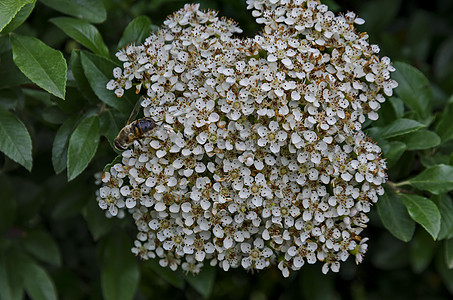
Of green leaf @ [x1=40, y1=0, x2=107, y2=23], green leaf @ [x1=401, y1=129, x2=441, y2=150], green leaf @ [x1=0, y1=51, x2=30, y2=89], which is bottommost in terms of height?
green leaf @ [x1=0, y1=51, x2=30, y2=89]

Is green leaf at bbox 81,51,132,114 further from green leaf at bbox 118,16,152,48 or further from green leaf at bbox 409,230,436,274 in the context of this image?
green leaf at bbox 409,230,436,274

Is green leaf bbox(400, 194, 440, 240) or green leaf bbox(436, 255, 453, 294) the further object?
green leaf bbox(436, 255, 453, 294)

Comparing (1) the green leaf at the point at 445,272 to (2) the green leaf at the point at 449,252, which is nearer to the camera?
(2) the green leaf at the point at 449,252

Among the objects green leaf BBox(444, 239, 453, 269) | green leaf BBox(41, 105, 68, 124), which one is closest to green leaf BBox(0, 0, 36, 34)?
green leaf BBox(41, 105, 68, 124)

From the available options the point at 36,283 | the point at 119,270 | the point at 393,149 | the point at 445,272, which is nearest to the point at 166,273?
the point at 119,270

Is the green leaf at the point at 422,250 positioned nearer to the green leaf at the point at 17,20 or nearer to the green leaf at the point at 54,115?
the green leaf at the point at 54,115

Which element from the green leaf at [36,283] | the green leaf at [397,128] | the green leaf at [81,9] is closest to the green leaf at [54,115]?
the green leaf at [81,9]

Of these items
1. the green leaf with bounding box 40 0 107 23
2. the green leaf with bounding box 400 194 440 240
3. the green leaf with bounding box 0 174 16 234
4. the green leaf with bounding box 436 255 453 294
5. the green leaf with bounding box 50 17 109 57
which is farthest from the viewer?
the green leaf with bounding box 436 255 453 294
